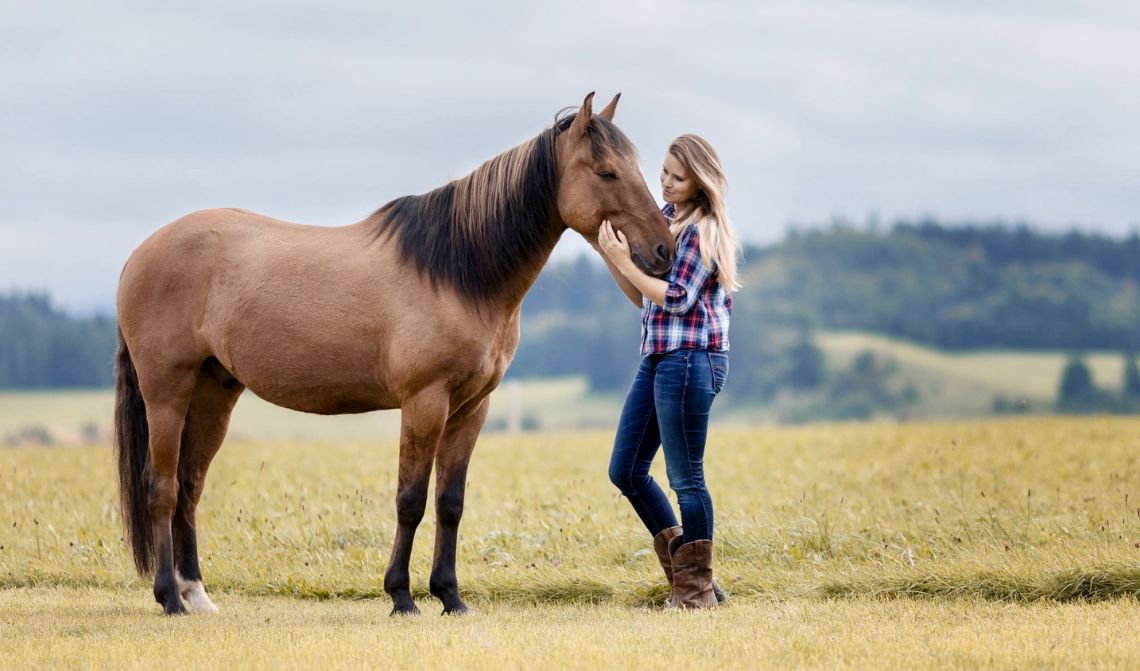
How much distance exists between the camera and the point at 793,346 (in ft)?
315

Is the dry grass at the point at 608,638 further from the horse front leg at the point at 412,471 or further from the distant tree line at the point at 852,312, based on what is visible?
the distant tree line at the point at 852,312

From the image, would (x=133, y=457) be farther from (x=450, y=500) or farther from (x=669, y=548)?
(x=669, y=548)

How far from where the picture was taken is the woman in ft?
20.0

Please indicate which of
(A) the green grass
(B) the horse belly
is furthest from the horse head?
(A) the green grass

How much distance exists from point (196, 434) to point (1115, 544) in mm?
6112

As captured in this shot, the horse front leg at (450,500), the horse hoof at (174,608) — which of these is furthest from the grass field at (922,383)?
the horse front leg at (450,500)

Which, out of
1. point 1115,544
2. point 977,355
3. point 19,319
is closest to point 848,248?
point 977,355

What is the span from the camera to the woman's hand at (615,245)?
606 cm

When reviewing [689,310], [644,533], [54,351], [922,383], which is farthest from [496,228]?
[922,383]

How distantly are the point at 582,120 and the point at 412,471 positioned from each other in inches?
86.8

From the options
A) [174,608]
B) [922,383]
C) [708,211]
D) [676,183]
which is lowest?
[922,383]

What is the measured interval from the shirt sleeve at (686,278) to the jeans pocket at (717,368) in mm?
349

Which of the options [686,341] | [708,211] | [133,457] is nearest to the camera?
[686,341]

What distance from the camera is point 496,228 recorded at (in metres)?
6.36
